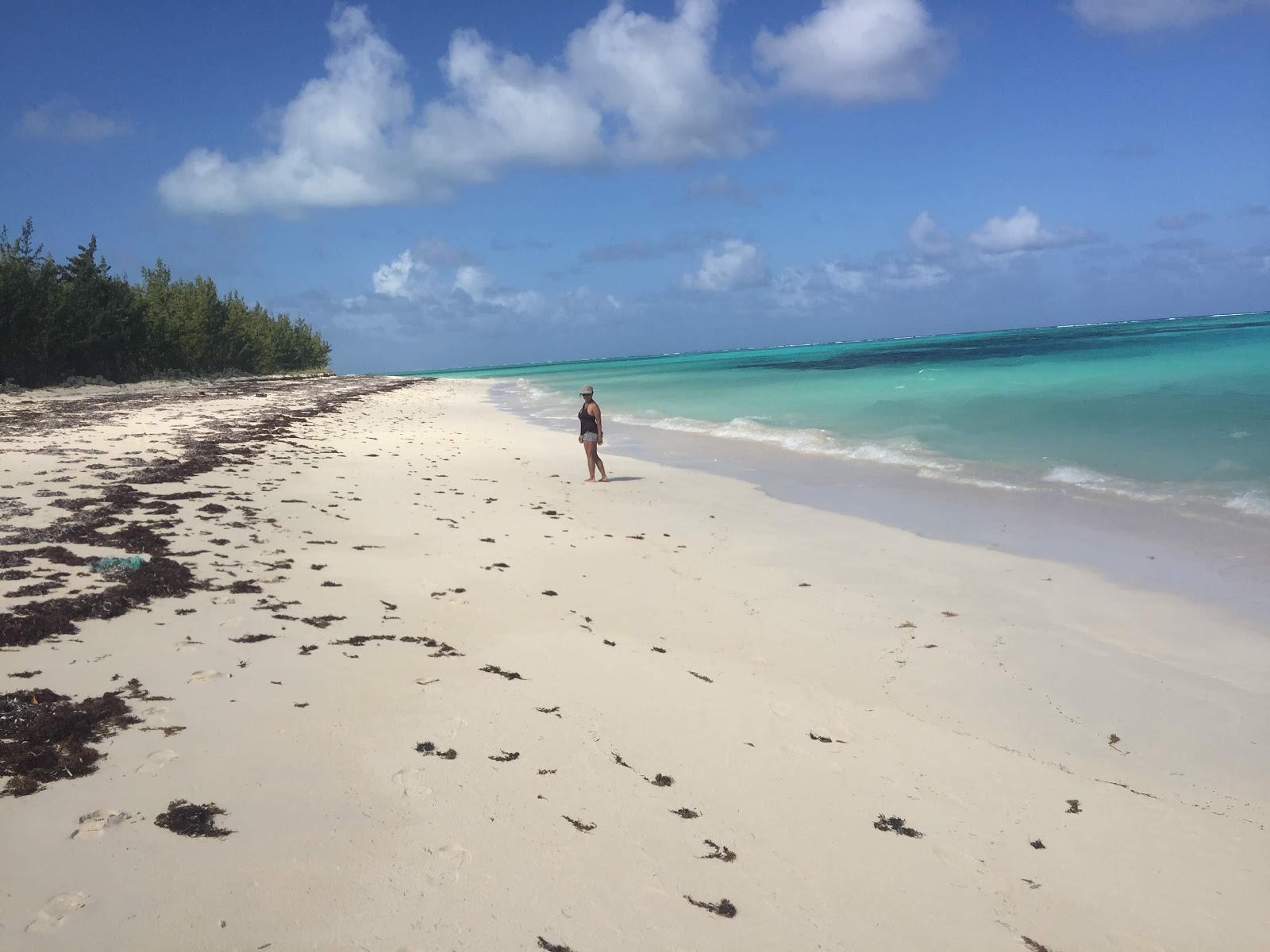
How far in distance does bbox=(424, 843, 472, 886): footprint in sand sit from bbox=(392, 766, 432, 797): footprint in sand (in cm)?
40

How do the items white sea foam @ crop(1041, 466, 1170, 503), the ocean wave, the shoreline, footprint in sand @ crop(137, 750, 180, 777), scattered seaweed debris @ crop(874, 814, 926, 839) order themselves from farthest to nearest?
the ocean wave, white sea foam @ crop(1041, 466, 1170, 503), the shoreline, scattered seaweed debris @ crop(874, 814, 926, 839), footprint in sand @ crop(137, 750, 180, 777)

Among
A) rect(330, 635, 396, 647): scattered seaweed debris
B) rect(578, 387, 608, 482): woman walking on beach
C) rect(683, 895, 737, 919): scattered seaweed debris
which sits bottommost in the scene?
rect(683, 895, 737, 919): scattered seaweed debris

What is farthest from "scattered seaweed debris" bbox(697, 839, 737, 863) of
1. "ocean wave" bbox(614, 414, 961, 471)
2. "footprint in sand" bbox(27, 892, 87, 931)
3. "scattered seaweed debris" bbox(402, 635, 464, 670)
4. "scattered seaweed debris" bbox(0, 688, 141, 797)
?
"ocean wave" bbox(614, 414, 961, 471)

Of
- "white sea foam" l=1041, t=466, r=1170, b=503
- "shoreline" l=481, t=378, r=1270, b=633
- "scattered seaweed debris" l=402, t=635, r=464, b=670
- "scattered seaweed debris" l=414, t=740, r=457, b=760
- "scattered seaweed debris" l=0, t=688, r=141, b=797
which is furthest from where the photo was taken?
"white sea foam" l=1041, t=466, r=1170, b=503

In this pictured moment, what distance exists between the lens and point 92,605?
5.04 meters

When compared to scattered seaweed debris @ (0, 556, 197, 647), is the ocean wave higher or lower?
lower

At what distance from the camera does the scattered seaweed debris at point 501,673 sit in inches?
187

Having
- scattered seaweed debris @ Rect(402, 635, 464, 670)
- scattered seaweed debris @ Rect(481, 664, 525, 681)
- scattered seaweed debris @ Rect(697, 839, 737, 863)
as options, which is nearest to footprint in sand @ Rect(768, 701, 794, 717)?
scattered seaweed debris @ Rect(697, 839, 737, 863)

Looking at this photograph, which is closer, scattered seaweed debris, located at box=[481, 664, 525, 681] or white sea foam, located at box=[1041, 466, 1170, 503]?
scattered seaweed debris, located at box=[481, 664, 525, 681]

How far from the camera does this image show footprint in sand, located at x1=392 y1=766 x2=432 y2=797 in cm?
338

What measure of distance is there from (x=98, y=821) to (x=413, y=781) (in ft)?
3.94

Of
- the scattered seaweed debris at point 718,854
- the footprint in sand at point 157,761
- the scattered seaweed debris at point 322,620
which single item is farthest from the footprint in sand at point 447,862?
the scattered seaweed debris at point 322,620

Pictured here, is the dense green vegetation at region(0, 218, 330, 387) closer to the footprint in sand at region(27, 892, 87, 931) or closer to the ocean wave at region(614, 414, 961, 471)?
the ocean wave at region(614, 414, 961, 471)

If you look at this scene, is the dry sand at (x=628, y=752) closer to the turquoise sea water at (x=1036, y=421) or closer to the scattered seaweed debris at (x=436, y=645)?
the scattered seaweed debris at (x=436, y=645)
